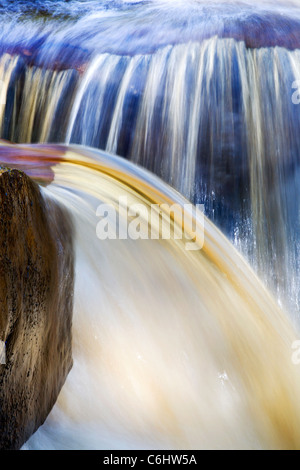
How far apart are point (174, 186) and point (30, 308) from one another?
209 centimetres

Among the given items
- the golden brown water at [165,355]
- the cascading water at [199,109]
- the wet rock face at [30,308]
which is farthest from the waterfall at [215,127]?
the wet rock face at [30,308]

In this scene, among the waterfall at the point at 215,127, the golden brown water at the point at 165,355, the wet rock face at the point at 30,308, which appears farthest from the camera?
the waterfall at the point at 215,127

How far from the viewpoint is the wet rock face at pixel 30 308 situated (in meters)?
1.16

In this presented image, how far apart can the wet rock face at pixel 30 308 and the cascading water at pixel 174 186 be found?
9 cm

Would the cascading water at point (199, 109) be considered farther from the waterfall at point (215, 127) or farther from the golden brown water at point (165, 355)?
the golden brown water at point (165, 355)

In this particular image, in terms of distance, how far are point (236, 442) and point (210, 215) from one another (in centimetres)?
179

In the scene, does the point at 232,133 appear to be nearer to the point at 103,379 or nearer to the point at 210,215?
the point at 210,215

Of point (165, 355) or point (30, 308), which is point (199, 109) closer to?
point (165, 355)

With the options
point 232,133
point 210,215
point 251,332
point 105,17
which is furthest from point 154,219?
point 105,17

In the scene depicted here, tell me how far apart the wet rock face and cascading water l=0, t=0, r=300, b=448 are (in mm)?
93

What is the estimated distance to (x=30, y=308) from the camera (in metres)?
1.26

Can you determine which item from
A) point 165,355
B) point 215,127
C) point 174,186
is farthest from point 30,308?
point 215,127

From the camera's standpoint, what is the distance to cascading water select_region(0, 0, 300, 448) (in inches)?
62.9

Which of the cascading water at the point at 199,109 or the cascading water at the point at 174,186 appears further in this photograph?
the cascading water at the point at 199,109
